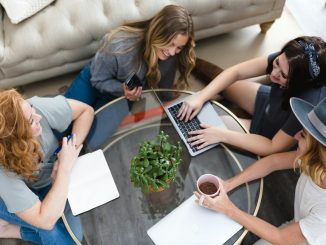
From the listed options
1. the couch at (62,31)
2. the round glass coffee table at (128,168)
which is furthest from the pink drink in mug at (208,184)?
the couch at (62,31)

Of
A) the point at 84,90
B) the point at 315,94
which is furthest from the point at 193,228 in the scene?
the point at 84,90

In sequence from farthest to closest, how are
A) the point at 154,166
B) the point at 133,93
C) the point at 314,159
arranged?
the point at 133,93 < the point at 154,166 < the point at 314,159

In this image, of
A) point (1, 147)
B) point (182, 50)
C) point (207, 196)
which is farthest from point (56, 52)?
point (207, 196)

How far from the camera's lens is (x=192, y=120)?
5.74ft

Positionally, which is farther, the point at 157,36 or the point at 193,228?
the point at 157,36

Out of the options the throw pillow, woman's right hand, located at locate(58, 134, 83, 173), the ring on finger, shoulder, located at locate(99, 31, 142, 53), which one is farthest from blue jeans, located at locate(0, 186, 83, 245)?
the throw pillow

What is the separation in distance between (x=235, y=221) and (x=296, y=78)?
66 cm

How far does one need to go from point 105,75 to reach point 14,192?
0.80 metres

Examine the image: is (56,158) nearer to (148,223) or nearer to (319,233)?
(148,223)

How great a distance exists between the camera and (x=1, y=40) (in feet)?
6.97

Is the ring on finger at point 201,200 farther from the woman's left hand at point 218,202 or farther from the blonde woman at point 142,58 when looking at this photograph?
the blonde woman at point 142,58

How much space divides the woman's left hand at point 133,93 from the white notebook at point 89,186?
396 millimetres

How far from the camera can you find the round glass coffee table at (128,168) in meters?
1.50

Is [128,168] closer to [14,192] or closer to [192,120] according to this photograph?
[192,120]
